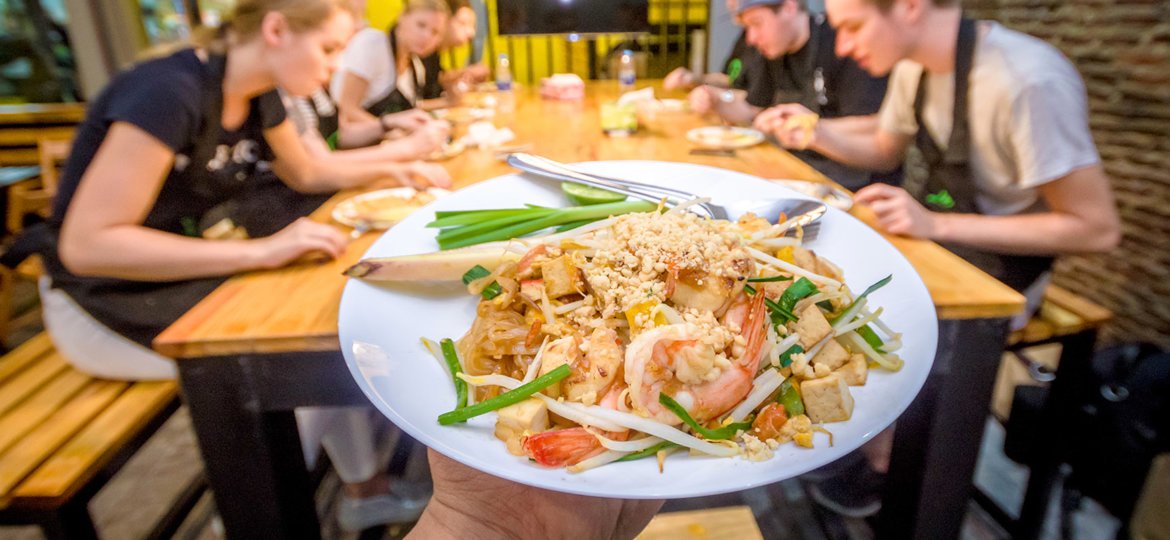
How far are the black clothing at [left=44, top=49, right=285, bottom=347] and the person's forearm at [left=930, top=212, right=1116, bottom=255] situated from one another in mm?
1950

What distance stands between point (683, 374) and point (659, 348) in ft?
0.13

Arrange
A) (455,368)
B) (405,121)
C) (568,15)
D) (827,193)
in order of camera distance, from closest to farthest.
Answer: (455,368) < (827,193) < (405,121) < (568,15)

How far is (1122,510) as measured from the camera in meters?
2.08

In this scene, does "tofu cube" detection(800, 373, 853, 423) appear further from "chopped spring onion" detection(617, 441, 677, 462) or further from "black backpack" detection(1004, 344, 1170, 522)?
"black backpack" detection(1004, 344, 1170, 522)

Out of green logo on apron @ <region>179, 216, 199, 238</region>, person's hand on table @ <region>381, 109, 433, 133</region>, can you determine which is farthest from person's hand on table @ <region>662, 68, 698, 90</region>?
green logo on apron @ <region>179, 216, 199, 238</region>

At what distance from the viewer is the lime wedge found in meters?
1.22

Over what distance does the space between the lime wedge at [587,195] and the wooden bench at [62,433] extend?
3.72 ft

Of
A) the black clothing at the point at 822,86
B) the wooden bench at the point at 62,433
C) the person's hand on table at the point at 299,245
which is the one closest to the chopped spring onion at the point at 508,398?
the person's hand on table at the point at 299,245

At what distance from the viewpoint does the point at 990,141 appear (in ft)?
5.78

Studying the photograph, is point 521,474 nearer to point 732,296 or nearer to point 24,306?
point 732,296

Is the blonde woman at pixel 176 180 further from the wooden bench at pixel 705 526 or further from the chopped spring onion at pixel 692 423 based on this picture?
the wooden bench at pixel 705 526

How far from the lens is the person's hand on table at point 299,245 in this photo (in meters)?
1.25

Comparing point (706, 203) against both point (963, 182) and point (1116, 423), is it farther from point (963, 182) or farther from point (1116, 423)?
point (1116, 423)

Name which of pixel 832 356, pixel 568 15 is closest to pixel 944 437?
pixel 832 356
